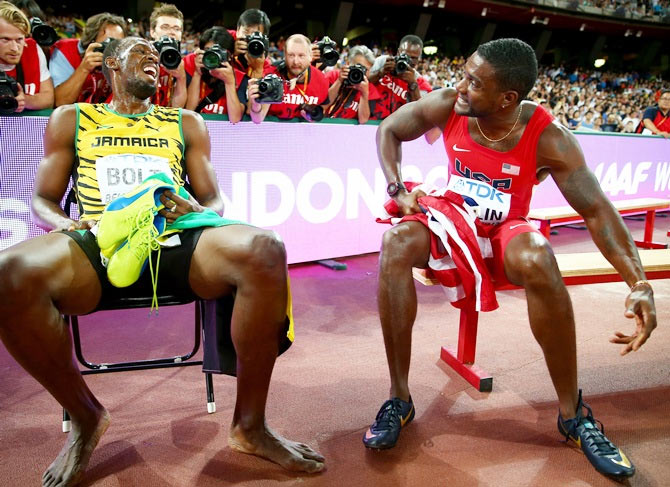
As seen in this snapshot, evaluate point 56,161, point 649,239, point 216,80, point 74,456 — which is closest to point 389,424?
point 74,456

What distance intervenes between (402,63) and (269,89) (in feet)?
4.95

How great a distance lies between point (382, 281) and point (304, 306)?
1543 millimetres

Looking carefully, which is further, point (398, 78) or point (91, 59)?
point (398, 78)

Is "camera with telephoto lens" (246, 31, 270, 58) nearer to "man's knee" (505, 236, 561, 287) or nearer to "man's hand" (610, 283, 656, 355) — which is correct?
"man's knee" (505, 236, 561, 287)

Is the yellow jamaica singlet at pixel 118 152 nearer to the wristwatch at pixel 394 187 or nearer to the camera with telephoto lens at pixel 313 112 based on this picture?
the wristwatch at pixel 394 187

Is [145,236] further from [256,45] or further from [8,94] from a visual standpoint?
[256,45]

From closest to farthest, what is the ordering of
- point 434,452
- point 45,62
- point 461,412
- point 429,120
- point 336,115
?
point 434,452 → point 461,412 → point 429,120 → point 45,62 → point 336,115

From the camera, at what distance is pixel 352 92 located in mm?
4965

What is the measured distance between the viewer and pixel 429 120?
2455 millimetres

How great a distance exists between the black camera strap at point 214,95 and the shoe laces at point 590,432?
3.10m

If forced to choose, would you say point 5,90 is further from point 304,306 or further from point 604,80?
point 604,80

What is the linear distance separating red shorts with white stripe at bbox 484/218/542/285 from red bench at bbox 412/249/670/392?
0.89 ft

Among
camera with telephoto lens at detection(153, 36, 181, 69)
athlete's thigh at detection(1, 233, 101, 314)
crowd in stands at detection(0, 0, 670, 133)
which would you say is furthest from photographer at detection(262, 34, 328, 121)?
athlete's thigh at detection(1, 233, 101, 314)

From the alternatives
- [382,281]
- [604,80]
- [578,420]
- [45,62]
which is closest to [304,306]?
[382,281]
